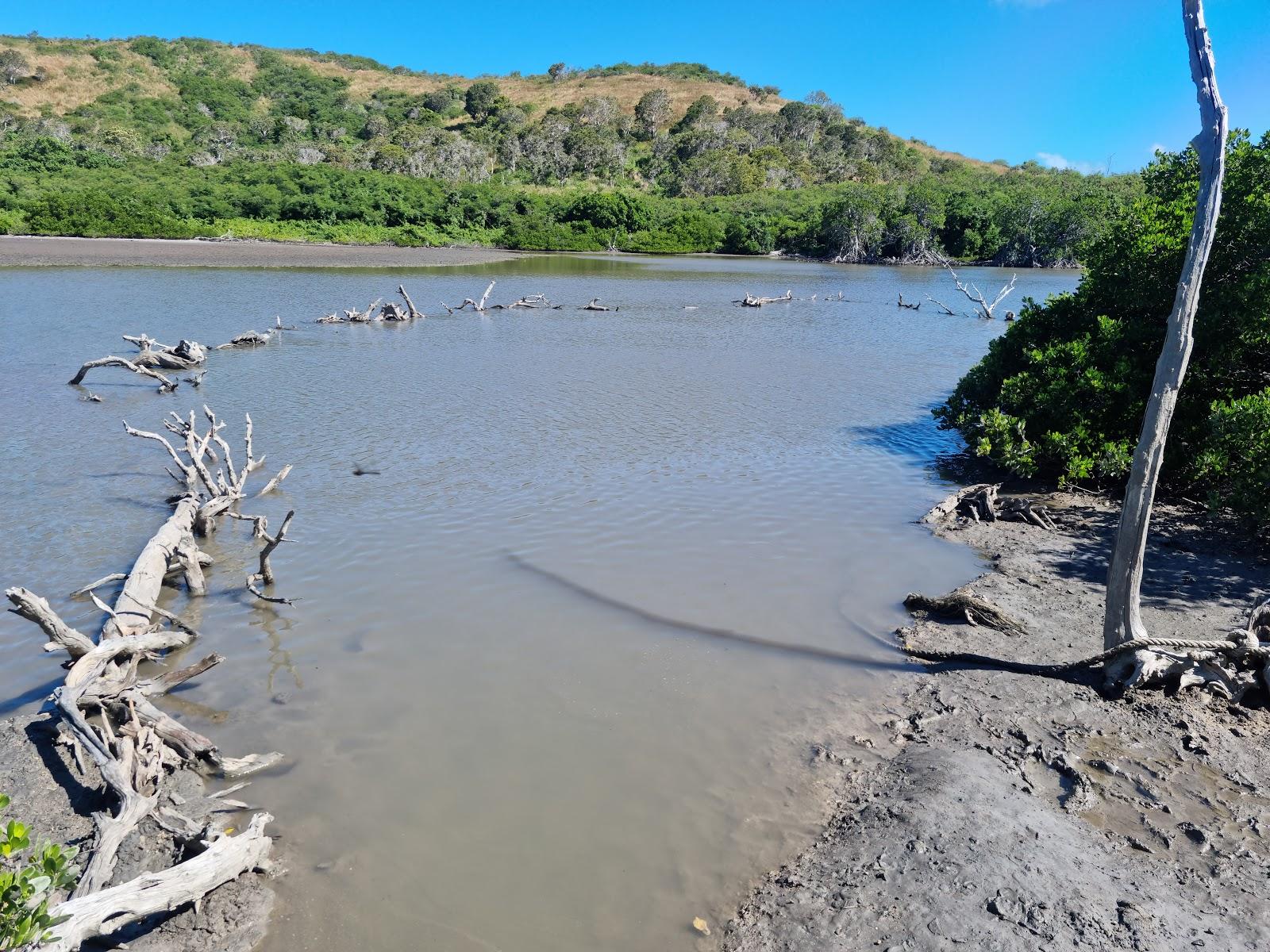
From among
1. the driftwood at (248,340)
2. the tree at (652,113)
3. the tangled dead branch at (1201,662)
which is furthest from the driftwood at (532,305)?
the tree at (652,113)

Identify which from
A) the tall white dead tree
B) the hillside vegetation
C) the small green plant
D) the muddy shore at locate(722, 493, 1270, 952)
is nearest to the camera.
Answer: the small green plant

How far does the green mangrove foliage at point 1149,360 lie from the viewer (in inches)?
401

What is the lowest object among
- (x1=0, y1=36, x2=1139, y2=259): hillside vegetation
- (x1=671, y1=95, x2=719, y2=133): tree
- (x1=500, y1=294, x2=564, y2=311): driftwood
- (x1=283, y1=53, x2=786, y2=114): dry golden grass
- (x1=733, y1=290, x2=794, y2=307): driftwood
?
(x1=500, y1=294, x2=564, y2=311): driftwood

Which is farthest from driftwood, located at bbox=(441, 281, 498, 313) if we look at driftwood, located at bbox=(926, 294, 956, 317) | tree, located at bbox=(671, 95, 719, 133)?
tree, located at bbox=(671, 95, 719, 133)

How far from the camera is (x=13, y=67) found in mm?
107750

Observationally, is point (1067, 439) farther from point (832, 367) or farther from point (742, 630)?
point (832, 367)

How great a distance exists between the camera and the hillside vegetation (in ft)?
214

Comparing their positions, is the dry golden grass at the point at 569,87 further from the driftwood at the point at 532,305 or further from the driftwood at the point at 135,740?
the driftwood at the point at 135,740

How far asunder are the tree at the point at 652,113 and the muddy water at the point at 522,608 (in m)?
116

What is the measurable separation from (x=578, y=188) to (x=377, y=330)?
220 feet

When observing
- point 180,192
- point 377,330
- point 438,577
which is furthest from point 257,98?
point 438,577

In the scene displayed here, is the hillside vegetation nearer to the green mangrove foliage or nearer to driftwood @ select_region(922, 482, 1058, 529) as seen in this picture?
the green mangrove foliage

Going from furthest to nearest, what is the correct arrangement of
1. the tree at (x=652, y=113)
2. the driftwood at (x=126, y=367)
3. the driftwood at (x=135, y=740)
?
1. the tree at (x=652, y=113)
2. the driftwood at (x=126, y=367)
3. the driftwood at (x=135, y=740)

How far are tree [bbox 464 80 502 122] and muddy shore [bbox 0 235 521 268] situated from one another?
239 feet
